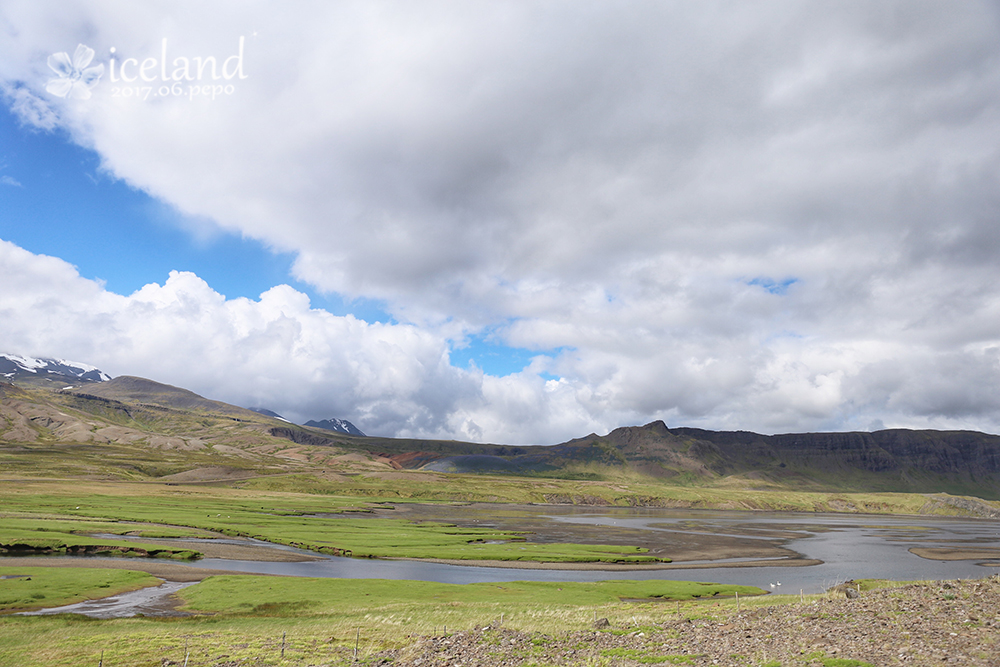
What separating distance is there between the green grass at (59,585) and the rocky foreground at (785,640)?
40065 millimetres

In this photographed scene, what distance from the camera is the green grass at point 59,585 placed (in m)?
49.5

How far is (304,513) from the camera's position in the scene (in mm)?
156250

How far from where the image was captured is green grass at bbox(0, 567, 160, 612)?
49.5 m

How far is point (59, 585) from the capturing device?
55344 millimetres

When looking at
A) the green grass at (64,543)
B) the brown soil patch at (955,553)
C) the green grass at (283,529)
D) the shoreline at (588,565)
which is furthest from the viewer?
the brown soil patch at (955,553)

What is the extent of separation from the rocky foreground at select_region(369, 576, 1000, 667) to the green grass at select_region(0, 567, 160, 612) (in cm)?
4006

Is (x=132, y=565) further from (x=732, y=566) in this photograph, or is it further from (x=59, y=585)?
(x=732, y=566)

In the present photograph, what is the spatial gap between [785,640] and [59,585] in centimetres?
6674

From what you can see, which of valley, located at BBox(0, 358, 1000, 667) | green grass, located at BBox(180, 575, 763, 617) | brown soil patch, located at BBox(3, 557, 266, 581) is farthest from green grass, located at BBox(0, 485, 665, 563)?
green grass, located at BBox(180, 575, 763, 617)

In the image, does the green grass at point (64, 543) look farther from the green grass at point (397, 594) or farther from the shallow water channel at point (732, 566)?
the green grass at point (397, 594)

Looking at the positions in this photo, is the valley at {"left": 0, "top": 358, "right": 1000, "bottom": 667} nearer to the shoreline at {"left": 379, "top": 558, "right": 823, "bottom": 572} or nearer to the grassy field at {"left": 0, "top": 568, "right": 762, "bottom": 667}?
the grassy field at {"left": 0, "top": 568, "right": 762, "bottom": 667}

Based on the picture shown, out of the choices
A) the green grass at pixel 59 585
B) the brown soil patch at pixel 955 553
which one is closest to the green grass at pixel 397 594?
the green grass at pixel 59 585

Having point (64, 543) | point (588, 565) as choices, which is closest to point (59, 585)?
point (64, 543)

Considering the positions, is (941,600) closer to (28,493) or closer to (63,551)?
(63,551)
